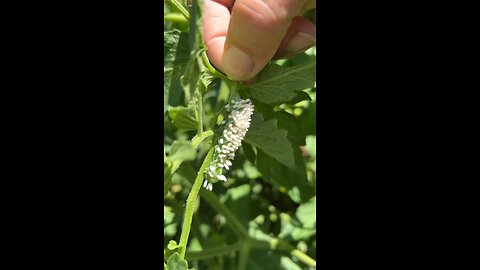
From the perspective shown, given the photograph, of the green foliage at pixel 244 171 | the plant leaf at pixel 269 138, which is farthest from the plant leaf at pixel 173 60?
the plant leaf at pixel 269 138

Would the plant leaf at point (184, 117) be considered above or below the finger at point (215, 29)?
below

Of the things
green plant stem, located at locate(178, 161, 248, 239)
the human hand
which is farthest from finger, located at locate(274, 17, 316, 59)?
green plant stem, located at locate(178, 161, 248, 239)

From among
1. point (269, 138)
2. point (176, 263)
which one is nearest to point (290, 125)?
point (269, 138)

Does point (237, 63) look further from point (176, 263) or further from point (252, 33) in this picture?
point (176, 263)

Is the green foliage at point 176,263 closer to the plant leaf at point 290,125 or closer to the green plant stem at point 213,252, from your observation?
the green plant stem at point 213,252
